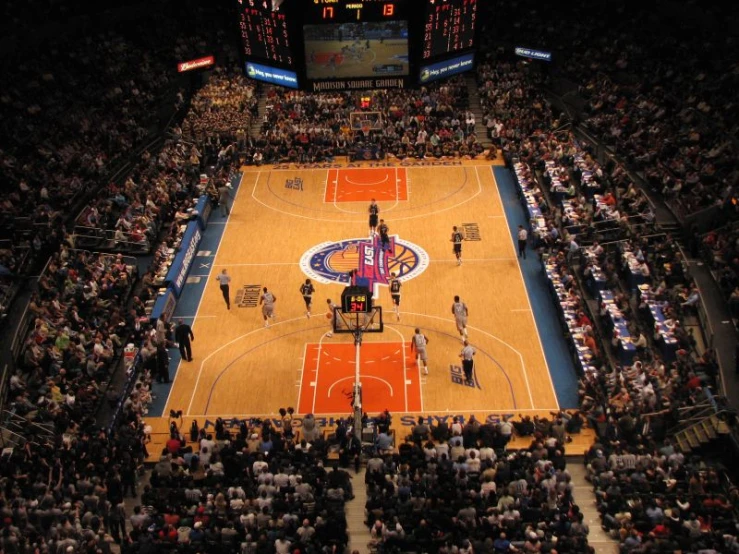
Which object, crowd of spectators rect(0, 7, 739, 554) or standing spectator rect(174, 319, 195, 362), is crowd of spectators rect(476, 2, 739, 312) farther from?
standing spectator rect(174, 319, 195, 362)

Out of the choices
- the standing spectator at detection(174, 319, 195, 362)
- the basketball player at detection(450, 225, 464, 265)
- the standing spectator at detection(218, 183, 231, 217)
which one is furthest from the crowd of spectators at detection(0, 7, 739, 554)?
the basketball player at detection(450, 225, 464, 265)

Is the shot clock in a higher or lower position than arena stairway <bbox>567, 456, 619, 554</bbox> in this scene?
higher

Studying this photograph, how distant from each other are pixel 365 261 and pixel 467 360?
9195 mm

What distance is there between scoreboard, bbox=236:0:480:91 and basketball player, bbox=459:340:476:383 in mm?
10586

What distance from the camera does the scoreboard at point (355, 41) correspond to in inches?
1273

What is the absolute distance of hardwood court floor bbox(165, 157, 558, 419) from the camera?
29609 mm

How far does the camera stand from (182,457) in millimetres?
25703

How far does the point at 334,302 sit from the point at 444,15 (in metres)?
10.8

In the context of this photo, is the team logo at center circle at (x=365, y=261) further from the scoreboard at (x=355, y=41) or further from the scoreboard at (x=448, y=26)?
the scoreboard at (x=448, y=26)

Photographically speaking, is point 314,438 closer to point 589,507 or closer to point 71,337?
point 589,507

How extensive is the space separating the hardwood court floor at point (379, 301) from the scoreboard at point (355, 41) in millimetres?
7321

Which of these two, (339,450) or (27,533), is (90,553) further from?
(339,450)

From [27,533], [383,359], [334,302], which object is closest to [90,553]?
[27,533]

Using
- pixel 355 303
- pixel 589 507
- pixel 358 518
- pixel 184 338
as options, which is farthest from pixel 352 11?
pixel 589 507
